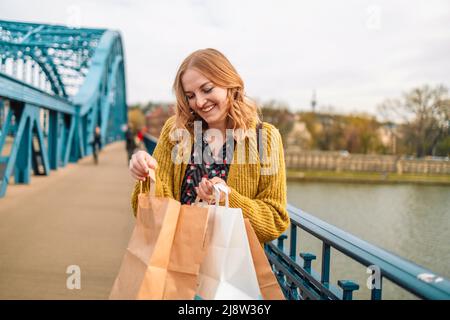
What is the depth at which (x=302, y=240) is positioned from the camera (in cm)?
264

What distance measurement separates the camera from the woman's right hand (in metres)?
1.49

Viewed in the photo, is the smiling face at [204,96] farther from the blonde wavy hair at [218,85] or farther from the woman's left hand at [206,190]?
the woman's left hand at [206,190]

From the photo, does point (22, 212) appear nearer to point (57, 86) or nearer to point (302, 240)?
point (302, 240)

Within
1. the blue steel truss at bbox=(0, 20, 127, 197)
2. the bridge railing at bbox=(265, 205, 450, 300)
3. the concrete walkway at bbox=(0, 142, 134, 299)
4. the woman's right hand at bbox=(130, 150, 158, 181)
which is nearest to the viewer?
the bridge railing at bbox=(265, 205, 450, 300)

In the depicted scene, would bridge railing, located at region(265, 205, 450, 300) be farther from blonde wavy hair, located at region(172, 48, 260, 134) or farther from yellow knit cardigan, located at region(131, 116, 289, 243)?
blonde wavy hair, located at region(172, 48, 260, 134)

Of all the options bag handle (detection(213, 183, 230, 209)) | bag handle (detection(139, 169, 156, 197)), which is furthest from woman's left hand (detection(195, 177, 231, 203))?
bag handle (detection(139, 169, 156, 197))

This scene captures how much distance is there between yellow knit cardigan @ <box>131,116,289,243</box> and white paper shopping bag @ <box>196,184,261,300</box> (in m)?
0.11

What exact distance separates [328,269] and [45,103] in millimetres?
8874

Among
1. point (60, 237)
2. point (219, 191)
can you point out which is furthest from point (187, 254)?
point (60, 237)

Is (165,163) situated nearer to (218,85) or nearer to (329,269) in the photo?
(218,85)

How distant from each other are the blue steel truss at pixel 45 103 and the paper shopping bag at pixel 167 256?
4.00 m

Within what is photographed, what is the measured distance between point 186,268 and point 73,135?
47.0ft

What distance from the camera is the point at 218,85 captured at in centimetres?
160
